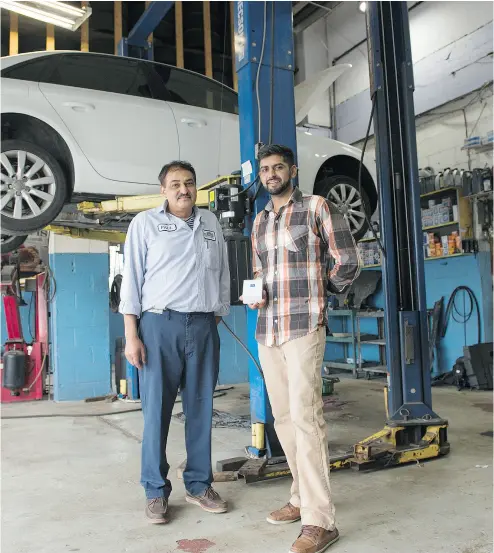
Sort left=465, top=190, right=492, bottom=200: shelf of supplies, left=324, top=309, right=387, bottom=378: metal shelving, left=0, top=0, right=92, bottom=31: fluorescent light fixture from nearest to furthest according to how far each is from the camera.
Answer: left=0, top=0, right=92, bottom=31: fluorescent light fixture → left=465, top=190, right=492, bottom=200: shelf of supplies → left=324, top=309, right=387, bottom=378: metal shelving

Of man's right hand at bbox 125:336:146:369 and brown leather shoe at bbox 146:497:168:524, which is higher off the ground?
man's right hand at bbox 125:336:146:369

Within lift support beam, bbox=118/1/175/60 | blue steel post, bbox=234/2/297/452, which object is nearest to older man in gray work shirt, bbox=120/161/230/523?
blue steel post, bbox=234/2/297/452

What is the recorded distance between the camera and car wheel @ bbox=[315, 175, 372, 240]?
440cm

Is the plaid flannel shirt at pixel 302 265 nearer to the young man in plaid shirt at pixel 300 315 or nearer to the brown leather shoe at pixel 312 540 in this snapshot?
the young man in plaid shirt at pixel 300 315

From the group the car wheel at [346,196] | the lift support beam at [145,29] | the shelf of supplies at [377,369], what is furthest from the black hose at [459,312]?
the lift support beam at [145,29]

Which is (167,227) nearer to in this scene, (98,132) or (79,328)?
(98,132)

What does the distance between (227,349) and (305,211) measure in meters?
5.45

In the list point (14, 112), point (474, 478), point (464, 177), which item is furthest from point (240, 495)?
point (464, 177)

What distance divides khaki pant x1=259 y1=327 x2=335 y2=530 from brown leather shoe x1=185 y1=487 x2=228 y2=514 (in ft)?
1.58

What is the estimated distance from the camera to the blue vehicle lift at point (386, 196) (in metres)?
3.02

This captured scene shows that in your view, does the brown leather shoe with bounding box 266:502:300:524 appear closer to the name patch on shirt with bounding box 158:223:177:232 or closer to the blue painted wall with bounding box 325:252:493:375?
the name patch on shirt with bounding box 158:223:177:232

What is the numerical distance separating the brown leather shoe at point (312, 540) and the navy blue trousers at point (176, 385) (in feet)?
1.99

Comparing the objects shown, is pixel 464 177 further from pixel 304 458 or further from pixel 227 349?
pixel 304 458

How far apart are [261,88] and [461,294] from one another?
493 cm
